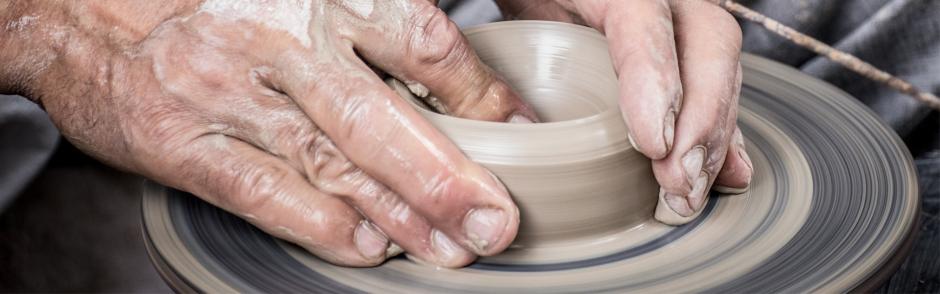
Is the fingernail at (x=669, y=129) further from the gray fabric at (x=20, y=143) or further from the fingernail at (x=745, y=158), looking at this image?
the gray fabric at (x=20, y=143)

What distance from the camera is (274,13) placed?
118cm

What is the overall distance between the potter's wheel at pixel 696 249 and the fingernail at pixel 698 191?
0.03 m

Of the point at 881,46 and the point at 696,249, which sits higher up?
the point at 696,249

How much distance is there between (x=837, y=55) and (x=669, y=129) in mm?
855

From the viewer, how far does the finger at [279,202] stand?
3.71ft

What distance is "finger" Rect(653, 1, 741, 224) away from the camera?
1120 millimetres

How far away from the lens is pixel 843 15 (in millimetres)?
1974

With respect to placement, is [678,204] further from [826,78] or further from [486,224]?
[826,78]

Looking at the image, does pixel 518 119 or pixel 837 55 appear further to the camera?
pixel 837 55

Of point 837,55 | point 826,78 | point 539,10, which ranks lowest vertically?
point 826,78

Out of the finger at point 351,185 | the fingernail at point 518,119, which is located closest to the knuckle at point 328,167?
the finger at point 351,185

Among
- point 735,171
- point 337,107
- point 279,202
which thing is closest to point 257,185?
point 279,202

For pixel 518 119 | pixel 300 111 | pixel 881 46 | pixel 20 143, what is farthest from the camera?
pixel 881 46

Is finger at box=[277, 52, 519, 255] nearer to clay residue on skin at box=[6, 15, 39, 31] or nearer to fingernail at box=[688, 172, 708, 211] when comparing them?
fingernail at box=[688, 172, 708, 211]
